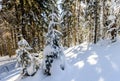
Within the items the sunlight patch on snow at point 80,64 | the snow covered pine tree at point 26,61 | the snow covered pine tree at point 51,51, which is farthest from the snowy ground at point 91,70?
the snow covered pine tree at point 26,61

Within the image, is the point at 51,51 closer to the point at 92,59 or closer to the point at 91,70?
the point at 91,70

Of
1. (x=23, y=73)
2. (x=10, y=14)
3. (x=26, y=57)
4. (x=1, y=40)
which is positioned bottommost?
(x=1, y=40)

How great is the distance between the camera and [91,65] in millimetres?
14336

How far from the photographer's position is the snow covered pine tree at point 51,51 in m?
14.3

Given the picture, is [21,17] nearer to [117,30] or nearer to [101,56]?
[101,56]

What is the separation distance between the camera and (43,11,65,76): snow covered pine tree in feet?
47.0

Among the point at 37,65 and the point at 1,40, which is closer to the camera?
the point at 37,65

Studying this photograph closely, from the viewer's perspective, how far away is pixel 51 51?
1442 centimetres

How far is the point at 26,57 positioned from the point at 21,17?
12.4 ft

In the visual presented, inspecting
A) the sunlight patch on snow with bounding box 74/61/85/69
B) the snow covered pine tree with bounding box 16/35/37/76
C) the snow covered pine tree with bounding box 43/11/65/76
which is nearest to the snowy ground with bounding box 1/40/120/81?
the sunlight patch on snow with bounding box 74/61/85/69

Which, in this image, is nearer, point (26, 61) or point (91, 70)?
point (91, 70)

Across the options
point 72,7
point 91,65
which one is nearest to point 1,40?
point 72,7

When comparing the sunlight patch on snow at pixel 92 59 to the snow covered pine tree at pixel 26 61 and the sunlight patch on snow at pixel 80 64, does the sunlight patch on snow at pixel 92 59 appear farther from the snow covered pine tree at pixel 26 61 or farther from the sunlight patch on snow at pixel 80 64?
the snow covered pine tree at pixel 26 61

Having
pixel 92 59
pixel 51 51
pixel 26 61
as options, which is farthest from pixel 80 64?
pixel 26 61
